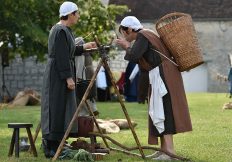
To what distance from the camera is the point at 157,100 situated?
8375mm

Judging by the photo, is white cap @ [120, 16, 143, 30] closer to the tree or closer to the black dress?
the black dress

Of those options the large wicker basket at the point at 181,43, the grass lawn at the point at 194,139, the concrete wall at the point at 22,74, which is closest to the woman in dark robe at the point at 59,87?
the grass lawn at the point at 194,139

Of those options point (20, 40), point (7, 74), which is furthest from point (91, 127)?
point (7, 74)

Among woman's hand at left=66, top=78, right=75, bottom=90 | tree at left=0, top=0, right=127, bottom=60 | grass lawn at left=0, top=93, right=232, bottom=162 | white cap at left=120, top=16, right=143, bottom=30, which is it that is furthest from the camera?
tree at left=0, top=0, right=127, bottom=60

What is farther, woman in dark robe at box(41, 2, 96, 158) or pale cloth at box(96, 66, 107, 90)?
pale cloth at box(96, 66, 107, 90)

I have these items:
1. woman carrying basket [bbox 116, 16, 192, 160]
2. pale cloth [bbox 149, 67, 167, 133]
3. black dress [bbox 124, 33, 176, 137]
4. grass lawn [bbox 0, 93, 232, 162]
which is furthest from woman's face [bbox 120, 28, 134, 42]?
grass lawn [bbox 0, 93, 232, 162]

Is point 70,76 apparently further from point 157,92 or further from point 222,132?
point 222,132

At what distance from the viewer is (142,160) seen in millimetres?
8281

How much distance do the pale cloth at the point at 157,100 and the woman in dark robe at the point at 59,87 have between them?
3.04 ft

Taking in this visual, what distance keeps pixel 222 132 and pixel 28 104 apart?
12.7 m

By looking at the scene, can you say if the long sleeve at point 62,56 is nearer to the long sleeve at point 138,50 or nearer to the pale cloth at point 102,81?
the long sleeve at point 138,50

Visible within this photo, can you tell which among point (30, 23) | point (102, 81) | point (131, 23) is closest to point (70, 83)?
point (131, 23)

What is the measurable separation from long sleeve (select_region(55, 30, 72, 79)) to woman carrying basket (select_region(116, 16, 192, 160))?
2.01ft

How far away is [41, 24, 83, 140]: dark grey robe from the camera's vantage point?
8.33 meters
